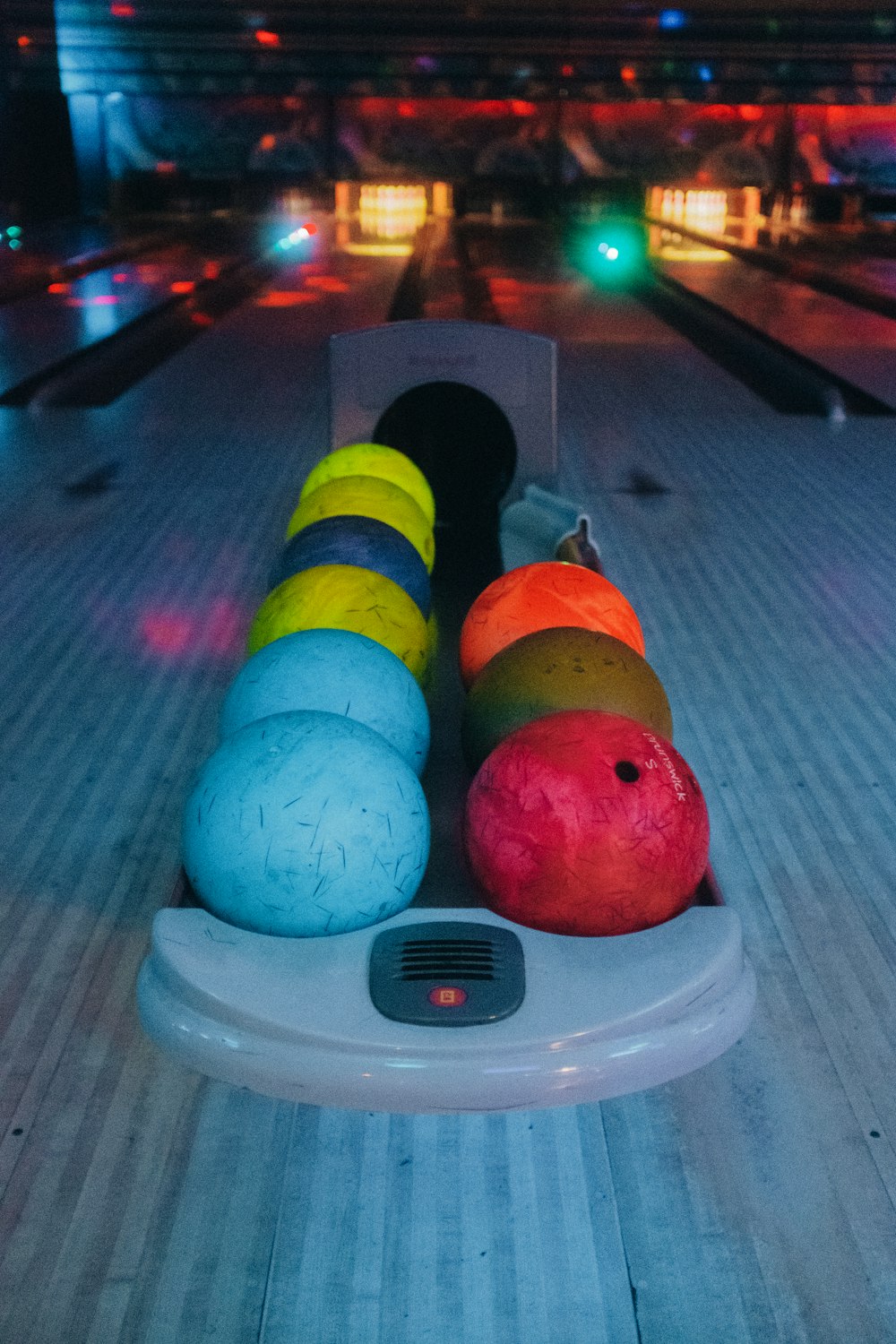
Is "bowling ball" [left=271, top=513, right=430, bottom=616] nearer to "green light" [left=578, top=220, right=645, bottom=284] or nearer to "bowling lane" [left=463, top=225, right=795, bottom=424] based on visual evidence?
"bowling lane" [left=463, top=225, right=795, bottom=424]

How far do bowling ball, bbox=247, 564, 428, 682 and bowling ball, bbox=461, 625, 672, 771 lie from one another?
7.9 inches

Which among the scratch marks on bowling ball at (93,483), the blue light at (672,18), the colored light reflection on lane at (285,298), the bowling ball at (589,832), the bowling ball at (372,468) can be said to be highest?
the blue light at (672,18)

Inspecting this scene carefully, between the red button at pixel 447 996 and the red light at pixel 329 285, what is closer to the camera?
the red button at pixel 447 996

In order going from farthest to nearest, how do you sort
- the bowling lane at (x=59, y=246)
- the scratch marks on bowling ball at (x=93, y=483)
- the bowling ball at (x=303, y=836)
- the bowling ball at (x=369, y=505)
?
the bowling lane at (x=59, y=246) → the scratch marks on bowling ball at (x=93, y=483) → the bowling ball at (x=369, y=505) → the bowling ball at (x=303, y=836)

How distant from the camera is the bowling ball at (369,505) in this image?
2295 mm

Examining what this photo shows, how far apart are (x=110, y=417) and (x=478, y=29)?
10.7 metres

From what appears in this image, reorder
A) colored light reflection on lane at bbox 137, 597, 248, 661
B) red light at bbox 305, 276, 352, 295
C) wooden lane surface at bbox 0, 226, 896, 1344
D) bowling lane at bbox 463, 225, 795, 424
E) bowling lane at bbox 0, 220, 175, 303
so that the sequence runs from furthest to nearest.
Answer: bowling lane at bbox 0, 220, 175, 303 < red light at bbox 305, 276, 352, 295 < bowling lane at bbox 463, 225, 795, 424 < colored light reflection on lane at bbox 137, 597, 248, 661 < wooden lane surface at bbox 0, 226, 896, 1344

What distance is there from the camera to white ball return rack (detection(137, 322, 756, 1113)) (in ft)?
4.09

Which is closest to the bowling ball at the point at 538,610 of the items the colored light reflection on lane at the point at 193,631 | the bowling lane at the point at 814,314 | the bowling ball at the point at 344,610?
the bowling ball at the point at 344,610

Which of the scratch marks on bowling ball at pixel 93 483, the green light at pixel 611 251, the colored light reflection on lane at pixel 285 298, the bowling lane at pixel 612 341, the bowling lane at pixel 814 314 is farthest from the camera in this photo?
the green light at pixel 611 251

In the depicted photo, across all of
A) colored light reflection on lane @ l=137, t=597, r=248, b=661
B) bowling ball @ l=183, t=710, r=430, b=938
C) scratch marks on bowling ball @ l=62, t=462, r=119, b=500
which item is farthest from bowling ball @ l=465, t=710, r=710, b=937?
scratch marks on bowling ball @ l=62, t=462, r=119, b=500

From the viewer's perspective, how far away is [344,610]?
1831 millimetres

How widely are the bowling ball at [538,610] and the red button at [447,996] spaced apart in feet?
2.15

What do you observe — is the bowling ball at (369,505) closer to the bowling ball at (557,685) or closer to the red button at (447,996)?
the bowling ball at (557,685)
